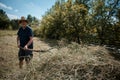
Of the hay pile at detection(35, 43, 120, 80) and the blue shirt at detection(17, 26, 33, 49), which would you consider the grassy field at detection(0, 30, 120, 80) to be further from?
the blue shirt at detection(17, 26, 33, 49)

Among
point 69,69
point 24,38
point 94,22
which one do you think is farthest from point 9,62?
point 94,22

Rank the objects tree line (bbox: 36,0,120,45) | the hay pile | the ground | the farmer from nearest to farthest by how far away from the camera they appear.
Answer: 1. the hay pile
2. the ground
3. the farmer
4. tree line (bbox: 36,0,120,45)

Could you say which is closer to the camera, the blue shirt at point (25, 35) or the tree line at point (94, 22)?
the blue shirt at point (25, 35)

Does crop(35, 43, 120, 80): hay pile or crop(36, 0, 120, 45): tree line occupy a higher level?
crop(36, 0, 120, 45): tree line

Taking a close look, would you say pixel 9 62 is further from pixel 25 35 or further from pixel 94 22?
pixel 94 22

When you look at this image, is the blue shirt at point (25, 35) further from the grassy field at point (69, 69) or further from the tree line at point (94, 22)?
the tree line at point (94, 22)

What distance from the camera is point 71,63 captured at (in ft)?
11.3

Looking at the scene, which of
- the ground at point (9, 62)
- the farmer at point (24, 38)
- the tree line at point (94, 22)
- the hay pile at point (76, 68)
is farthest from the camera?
the tree line at point (94, 22)

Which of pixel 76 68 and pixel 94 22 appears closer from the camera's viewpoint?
pixel 76 68

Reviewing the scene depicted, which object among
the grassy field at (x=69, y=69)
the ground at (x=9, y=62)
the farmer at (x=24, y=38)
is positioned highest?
the farmer at (x=24, y=38)

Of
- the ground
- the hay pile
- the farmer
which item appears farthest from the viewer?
the farmer

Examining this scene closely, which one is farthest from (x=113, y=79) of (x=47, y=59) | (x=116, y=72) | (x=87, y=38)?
(x=87, y=38)

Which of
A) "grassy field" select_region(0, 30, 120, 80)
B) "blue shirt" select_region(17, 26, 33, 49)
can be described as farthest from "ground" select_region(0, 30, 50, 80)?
"blue shirt" select_region(17, 26, 33, 49)

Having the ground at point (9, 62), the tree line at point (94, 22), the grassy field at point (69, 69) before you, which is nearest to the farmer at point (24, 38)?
the ground at point (9, 62)
